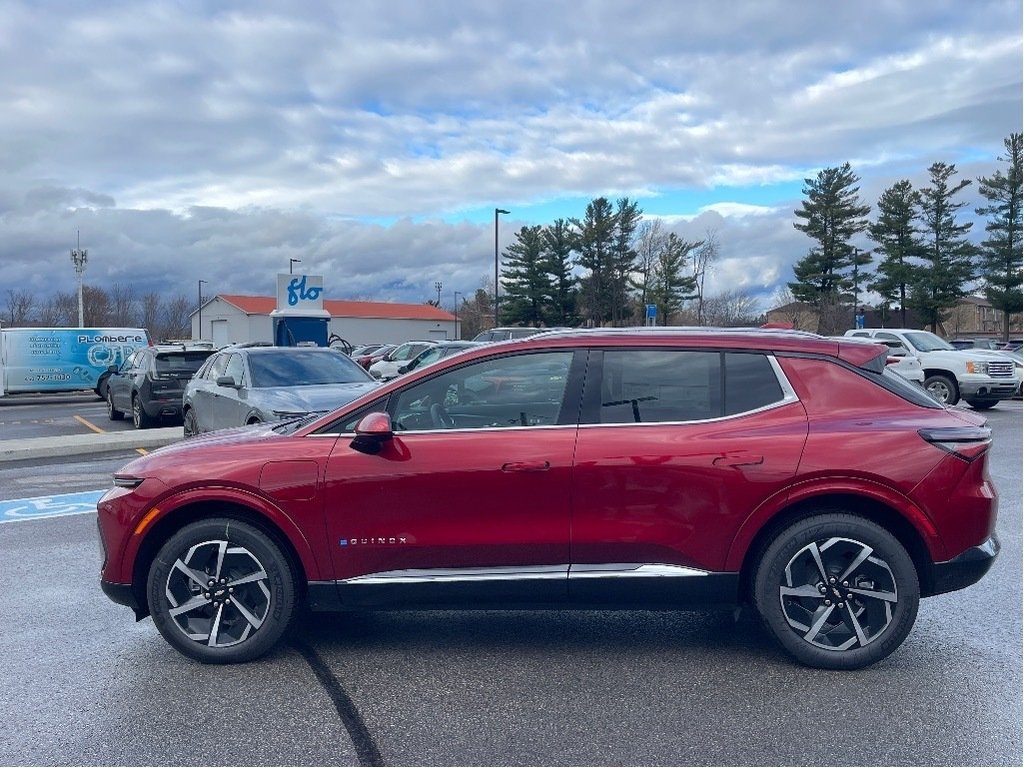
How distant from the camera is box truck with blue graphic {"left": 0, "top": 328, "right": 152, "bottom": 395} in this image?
26.1 metres

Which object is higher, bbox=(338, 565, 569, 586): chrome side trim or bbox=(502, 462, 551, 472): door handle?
bbox=(502, 462, 551, 472): door handle

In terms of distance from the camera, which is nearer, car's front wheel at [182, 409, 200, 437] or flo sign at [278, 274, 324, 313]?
car's front wheel at [182, 409, 200, 437]

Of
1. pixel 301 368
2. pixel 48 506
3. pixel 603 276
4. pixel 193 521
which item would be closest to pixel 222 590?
pixel 193 521

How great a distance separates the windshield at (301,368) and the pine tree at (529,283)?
48.7 metres

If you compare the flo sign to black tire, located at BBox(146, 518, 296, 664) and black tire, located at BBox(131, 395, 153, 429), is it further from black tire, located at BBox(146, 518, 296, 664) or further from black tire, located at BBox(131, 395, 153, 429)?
black tire, located at BBox(146, 518, 296, 664)

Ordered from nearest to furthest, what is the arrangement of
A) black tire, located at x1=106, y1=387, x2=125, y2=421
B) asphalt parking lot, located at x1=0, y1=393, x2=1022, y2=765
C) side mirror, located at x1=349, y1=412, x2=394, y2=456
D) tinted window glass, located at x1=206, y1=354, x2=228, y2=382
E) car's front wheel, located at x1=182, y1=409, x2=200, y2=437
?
1. asphalt parking lot, located at x1=0, y1=393, x2=1022, y2=765
2. side mirror, located at x1=349, y1=412, x2=394, y2=456
3. tinted window glass, located at x1=206, y1=354, x2=228, y2=382
4. car's front wheel, located at x1=182, y1=409, x2=200, y2=437
5. black tire, located at x1=106, y1=387, x2=125, y2=421

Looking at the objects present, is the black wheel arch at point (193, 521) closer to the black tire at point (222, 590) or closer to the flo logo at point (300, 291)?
the black tire at point (222, 590)

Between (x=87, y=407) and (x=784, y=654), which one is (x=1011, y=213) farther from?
(x=784, y=654)

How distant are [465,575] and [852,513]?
1.94m

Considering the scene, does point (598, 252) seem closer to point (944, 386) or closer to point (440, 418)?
point (944, 386)

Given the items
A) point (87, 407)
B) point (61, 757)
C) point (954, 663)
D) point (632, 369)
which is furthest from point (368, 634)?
point (87, 407)

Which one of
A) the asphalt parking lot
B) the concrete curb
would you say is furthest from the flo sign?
the asphalt parking lot

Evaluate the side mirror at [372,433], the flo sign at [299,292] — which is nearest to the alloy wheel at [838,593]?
the side mirror at [372,433]

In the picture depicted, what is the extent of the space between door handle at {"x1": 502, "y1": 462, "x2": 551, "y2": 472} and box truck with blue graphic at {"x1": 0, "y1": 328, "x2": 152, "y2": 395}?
2501 cm
